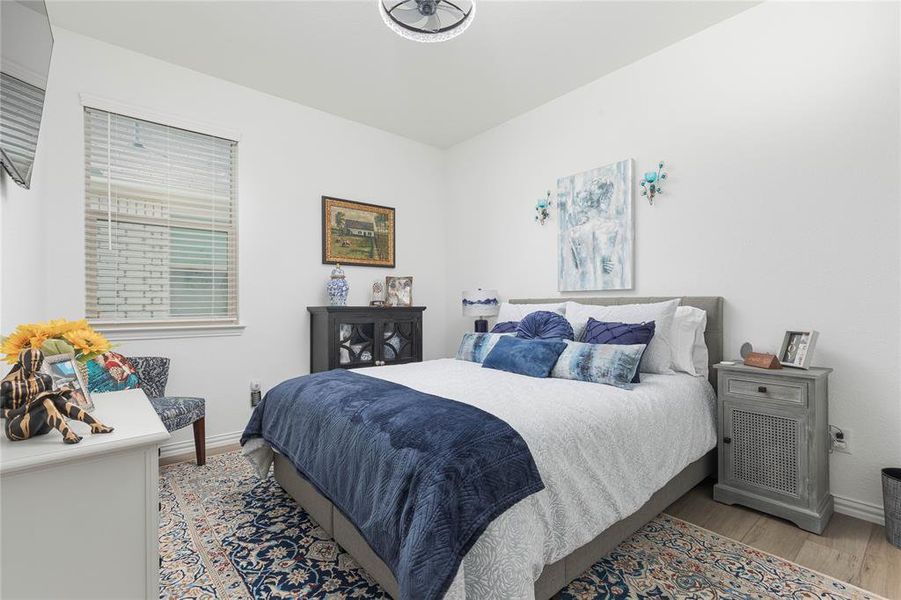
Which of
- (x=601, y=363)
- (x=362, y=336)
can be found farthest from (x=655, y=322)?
(x=362, y=336)

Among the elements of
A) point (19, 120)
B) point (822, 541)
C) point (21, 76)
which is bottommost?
point (822, 541)

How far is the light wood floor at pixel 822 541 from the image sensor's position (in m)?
1.71

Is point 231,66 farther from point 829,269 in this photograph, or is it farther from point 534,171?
point 829,269

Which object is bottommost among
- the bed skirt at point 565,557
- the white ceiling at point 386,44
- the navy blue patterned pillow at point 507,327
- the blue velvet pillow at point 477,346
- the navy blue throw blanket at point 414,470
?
the bed skirt at point 565,557

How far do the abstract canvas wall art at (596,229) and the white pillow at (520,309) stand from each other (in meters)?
0.34

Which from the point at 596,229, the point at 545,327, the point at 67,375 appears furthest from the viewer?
the point at 596,229

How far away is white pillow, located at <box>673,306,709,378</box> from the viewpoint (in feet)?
8.25

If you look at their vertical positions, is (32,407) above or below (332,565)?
above

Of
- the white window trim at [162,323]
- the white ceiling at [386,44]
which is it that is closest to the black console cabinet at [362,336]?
the white window trim at [162,323]

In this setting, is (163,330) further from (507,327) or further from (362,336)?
(507,327)

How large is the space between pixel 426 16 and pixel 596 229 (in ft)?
6.30

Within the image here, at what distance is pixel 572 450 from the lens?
155 centimetres

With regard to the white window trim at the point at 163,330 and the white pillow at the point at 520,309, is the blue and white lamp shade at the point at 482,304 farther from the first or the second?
the white window trim at the point at 163,330

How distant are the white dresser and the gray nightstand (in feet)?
8.54
